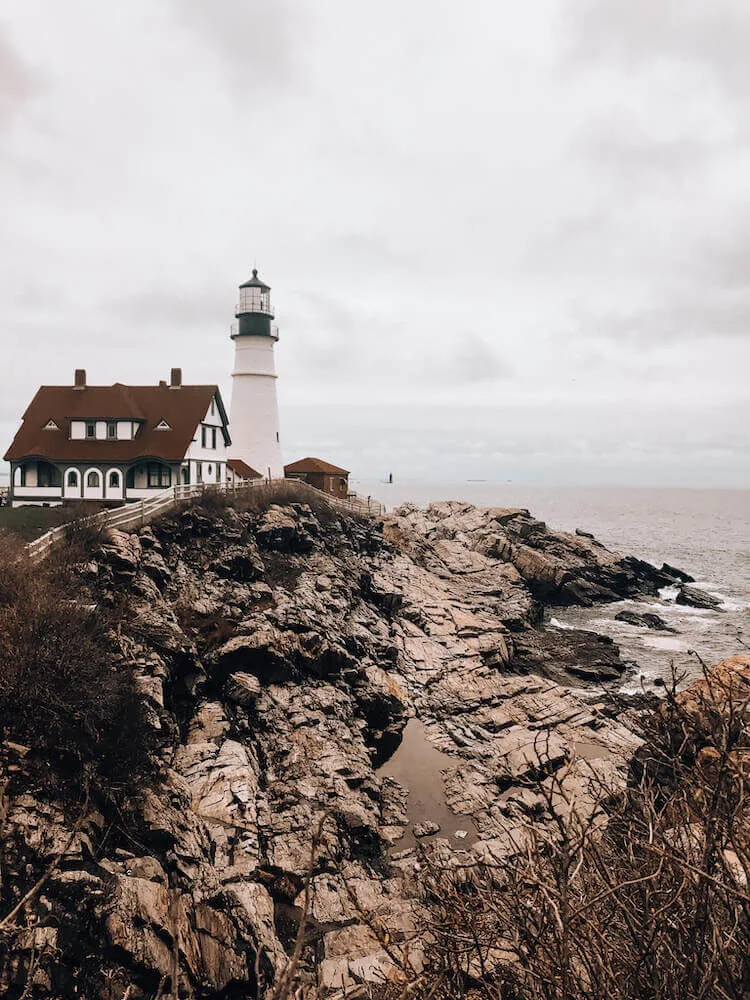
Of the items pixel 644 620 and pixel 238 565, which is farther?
pixel 644 620

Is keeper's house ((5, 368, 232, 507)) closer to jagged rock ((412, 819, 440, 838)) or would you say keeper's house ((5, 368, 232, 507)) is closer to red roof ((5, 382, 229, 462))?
red roof ((5, 382, 229, 462))

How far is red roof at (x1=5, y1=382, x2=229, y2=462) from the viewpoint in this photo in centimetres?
3528

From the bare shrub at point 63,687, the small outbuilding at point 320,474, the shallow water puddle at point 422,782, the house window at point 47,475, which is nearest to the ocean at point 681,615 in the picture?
the shallow water puddle at point 422,782

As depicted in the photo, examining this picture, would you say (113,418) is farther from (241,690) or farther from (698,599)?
(698,599)

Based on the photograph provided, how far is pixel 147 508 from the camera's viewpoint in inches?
1130

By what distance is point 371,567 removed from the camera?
38.8 m

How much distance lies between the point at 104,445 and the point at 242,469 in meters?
11.6

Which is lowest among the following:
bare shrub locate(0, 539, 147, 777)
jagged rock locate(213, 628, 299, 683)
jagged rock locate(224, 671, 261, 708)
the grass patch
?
jagged rock locate(224, 671, 261, 708)

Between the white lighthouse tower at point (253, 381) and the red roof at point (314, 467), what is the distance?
6045 millimetres

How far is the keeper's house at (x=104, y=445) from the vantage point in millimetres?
35281

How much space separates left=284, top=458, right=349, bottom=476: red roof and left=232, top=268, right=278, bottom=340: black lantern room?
11.0 meters

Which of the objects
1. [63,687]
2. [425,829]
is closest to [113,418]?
[63,687]

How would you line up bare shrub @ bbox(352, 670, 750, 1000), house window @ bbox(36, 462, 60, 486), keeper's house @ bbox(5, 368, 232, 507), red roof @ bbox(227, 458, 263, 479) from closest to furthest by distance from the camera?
bare shrub @ bbox(352, 670, 750, 1000) < keeper's house @ bbox(5, 368, 232, 507) < house window @ bbox(36, 462, 60, 486) < red roof @ bbox(227, 458, 263, 479)

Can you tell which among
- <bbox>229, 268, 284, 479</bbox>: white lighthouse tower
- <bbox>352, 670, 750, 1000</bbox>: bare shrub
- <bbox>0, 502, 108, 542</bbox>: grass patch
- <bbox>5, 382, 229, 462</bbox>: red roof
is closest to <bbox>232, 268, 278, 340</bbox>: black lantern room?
<bbox>229, 268, 284, 479</bbox>: white lighthouse tower
